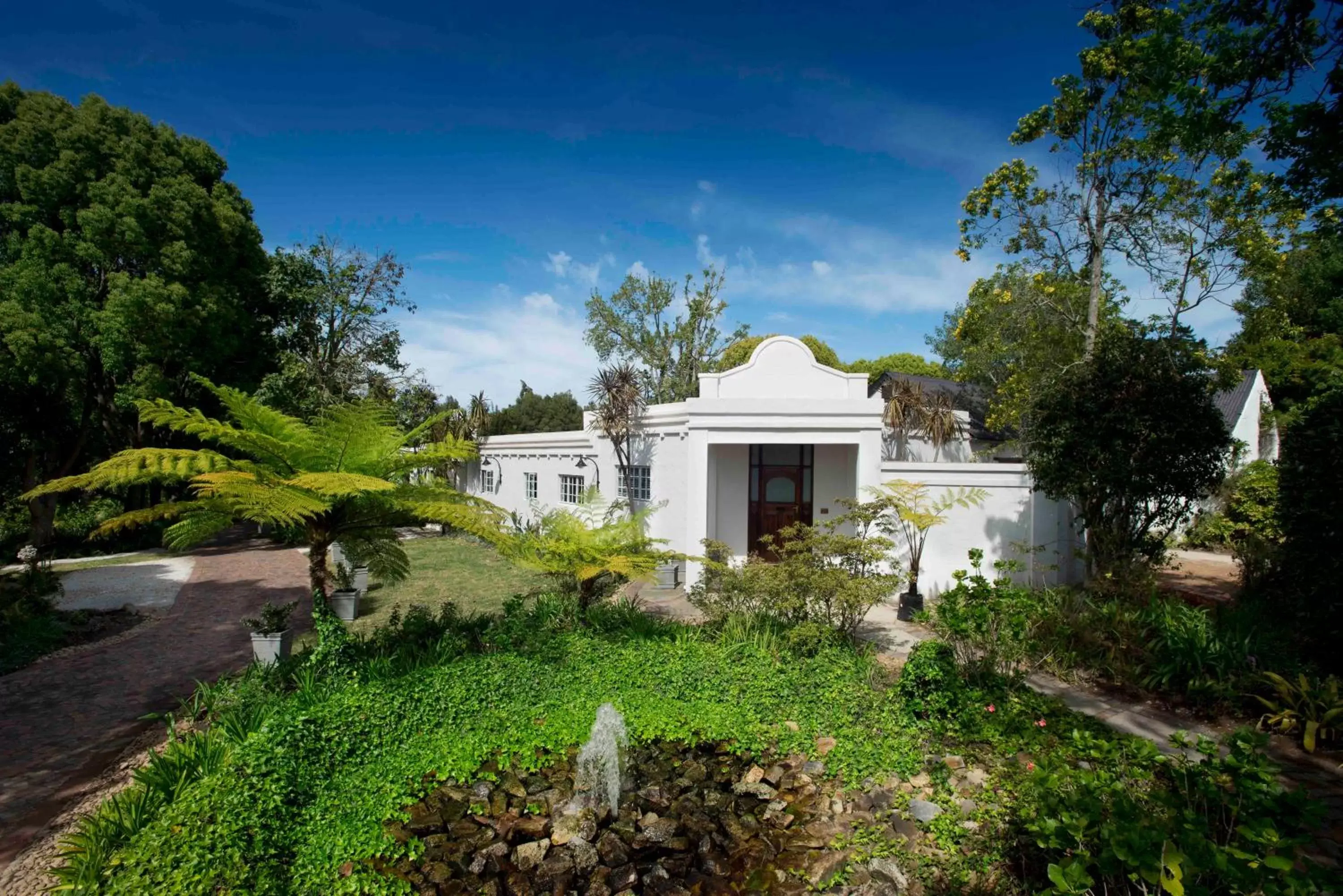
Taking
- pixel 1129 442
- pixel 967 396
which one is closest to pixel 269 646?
pixel 1129 442

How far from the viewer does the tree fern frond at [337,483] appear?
500 cm

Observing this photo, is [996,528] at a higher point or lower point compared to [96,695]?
higher

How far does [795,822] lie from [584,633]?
3.60m

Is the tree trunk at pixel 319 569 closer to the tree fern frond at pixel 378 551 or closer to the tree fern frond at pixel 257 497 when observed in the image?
the tree fern frond at pixel 378 551

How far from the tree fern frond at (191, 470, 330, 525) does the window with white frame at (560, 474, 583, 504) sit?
10.8 metres

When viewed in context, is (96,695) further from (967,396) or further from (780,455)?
(967,396)

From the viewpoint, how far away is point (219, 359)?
51.8ft

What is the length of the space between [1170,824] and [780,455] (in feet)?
32.7

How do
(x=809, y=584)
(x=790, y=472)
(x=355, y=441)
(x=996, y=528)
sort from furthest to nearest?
(x=790, y=472) → (x=996, y=528) → (x=809, y=584) → (x=355, y=441)

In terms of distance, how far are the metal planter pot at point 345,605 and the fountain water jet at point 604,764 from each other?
6273 mm

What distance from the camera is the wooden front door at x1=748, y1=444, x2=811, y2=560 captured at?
13.1m

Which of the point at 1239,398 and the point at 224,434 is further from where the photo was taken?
the point at 1239,398

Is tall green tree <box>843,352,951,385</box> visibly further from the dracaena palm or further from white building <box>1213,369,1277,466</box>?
the dracaena palm

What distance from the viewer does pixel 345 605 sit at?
32.1ft
